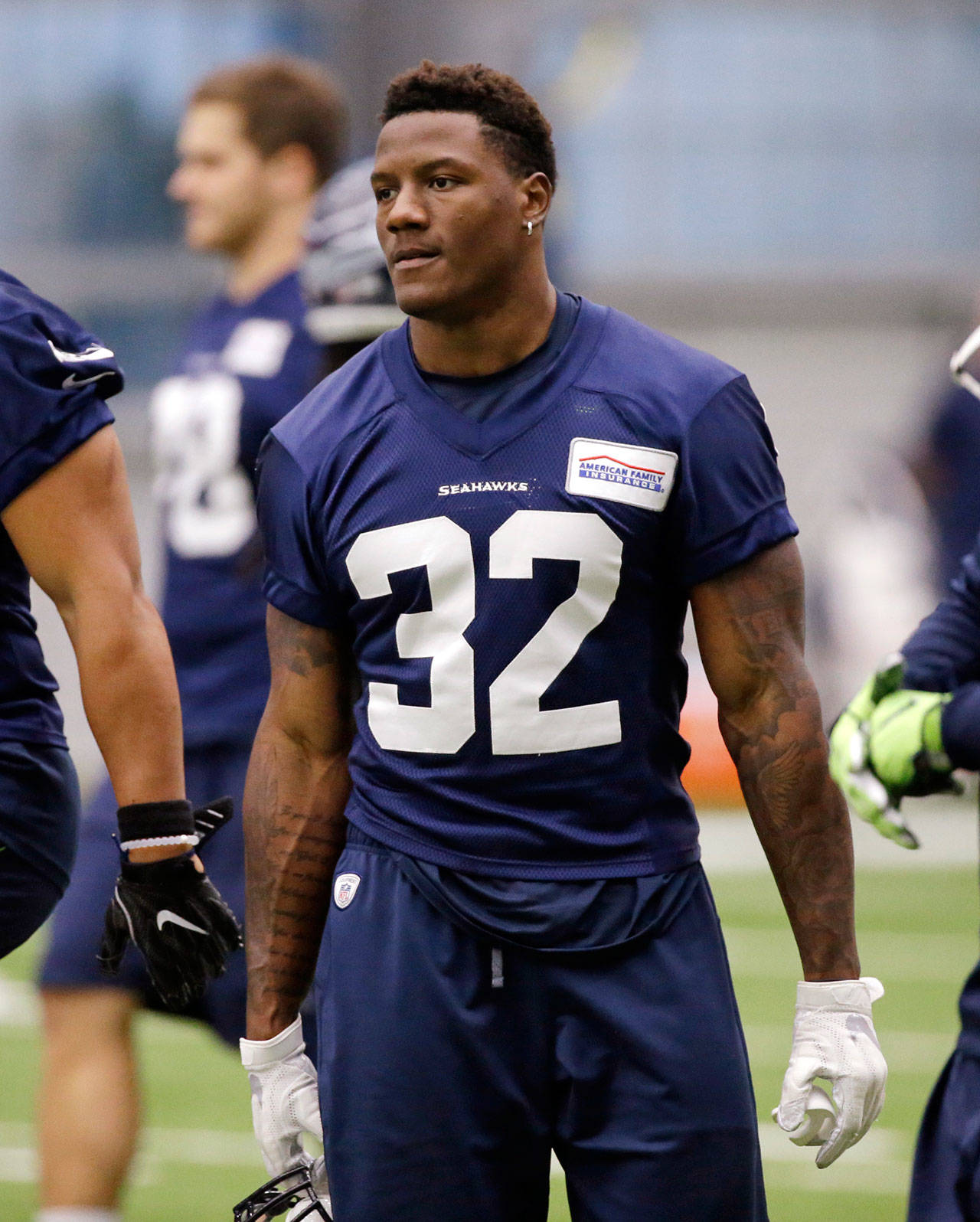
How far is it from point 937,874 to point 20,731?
8.41 meters

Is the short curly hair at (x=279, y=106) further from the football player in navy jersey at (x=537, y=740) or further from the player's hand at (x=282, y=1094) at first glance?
the player's hand at (x=282, y=1094)

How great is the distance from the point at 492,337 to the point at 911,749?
0.87m

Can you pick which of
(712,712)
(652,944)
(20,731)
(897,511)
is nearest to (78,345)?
(20,731)

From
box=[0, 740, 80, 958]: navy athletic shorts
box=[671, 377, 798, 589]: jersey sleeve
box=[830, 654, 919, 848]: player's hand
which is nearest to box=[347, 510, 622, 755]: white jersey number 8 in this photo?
box=[671, 377, 798, 589]: jersey sleeve

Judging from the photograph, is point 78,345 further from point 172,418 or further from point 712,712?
point 712,712

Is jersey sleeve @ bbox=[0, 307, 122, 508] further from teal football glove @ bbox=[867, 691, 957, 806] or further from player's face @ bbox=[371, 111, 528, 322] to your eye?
teal football glove @ bbox=[867, 691, 957, 806]

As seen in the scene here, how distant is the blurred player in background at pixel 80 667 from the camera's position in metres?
3.15

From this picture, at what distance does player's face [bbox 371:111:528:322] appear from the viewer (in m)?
2.90

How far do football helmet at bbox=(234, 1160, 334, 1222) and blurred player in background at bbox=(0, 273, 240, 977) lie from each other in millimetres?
362

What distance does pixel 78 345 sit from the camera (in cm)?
324

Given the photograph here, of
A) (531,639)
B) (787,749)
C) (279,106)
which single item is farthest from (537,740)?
(279,106)

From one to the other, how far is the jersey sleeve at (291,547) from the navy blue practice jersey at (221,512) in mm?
1454

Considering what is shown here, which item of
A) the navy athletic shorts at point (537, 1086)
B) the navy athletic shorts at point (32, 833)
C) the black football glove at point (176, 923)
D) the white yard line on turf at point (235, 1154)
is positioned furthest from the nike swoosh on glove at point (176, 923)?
the white yard line on turf at point (235, 1154)

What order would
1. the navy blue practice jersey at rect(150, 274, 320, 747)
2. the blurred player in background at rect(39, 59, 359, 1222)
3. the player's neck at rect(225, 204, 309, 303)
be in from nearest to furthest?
the blurred player in background at rect(39, 59, 359, 1222) < the navy blue practice jersey at rect(150, 274, 320, 747) < the player's neck at rect(225, 204, 309, 303)
